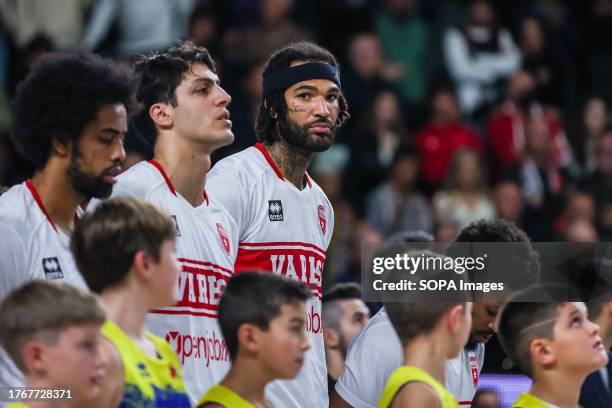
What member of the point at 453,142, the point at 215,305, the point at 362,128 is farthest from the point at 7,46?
the point at 215,305

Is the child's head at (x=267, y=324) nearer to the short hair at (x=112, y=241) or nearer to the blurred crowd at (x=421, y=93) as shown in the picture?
the short hair at (x=112, y=241)

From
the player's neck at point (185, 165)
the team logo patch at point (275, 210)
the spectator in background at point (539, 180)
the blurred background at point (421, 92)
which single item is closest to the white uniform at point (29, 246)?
the player's neck at point (185, 165)

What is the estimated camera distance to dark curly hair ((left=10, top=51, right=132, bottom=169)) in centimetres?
552

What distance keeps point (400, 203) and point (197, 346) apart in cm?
636

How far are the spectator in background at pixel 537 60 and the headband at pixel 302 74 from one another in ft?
26.2

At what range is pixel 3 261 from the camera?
17.1 feet

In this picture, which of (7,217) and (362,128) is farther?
(362,128)

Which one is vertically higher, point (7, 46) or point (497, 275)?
point (7, 46)

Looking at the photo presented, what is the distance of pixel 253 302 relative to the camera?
4.96 meters

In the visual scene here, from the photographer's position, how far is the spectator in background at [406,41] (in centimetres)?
1427

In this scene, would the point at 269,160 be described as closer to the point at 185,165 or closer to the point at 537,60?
the point at 185,165

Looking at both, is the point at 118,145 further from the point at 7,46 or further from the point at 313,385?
the point at 7,46

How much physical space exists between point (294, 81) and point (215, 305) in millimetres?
1411

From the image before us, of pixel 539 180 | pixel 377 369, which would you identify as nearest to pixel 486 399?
pixel 377 369
